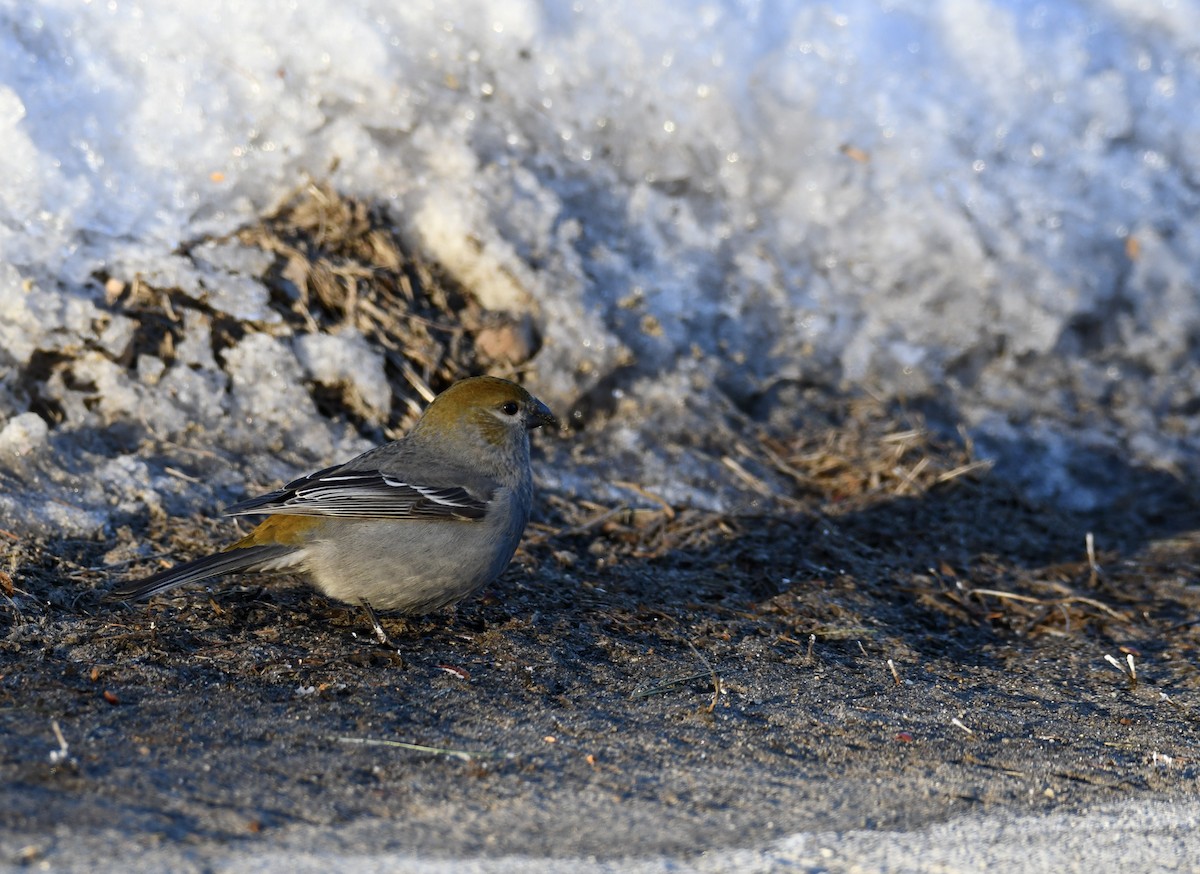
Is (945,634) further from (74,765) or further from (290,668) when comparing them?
(74,765)

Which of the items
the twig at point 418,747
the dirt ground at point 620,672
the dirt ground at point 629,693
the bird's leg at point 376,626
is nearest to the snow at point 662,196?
the dirt ground at point 620,672

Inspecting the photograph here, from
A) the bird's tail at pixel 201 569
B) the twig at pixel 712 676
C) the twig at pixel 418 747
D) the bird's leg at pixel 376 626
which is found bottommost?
the twig at pixel 712 676

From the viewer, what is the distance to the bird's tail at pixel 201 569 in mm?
4582

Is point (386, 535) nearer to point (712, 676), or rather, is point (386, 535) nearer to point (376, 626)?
point (376, 626)

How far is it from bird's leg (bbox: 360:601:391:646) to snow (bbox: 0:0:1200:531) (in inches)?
52.0

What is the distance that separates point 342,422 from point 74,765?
9.95ft

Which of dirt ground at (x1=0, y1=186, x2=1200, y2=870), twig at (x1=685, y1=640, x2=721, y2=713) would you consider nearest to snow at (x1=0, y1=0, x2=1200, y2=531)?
dirt ground at (x1=0, y1=186, x2=1200, y2=870)

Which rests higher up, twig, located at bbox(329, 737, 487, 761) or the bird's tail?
the bird's tail

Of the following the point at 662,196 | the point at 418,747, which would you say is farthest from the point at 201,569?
the point at 662,196

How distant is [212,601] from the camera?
5023 mm

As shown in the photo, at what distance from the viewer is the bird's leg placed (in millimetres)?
4938

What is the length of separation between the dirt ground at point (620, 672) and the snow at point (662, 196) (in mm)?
316

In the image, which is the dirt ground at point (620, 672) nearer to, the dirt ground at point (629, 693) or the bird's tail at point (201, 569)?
the dirt ground at point (629, 693)

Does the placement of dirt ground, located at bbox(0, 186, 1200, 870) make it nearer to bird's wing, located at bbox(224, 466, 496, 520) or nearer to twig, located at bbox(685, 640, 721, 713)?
twig, located at bbox(685, 640, 721, 713)
